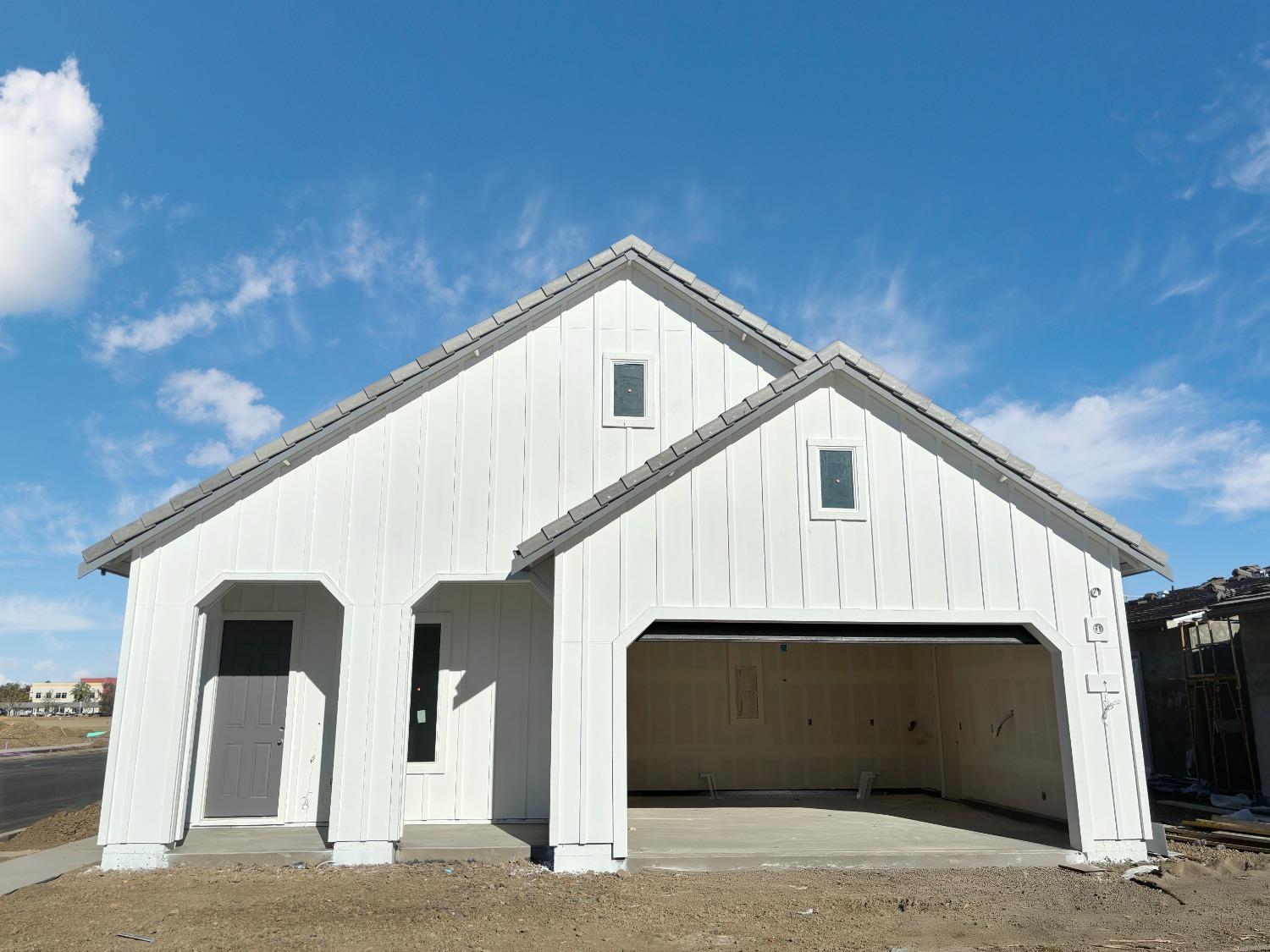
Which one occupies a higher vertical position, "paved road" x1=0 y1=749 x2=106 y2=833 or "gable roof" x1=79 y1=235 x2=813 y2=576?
"gable roof" x1=79 y1=235 x2=813 y2=576

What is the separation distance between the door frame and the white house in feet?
0.10

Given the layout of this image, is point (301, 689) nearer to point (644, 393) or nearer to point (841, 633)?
point (644, 393)

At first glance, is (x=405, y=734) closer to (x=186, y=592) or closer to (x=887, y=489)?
(x=186, y=592)

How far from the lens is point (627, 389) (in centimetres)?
1101

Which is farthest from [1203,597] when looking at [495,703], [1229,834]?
[495,703]

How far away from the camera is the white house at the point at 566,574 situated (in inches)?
352

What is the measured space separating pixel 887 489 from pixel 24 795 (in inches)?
739

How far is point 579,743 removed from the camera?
339 inches

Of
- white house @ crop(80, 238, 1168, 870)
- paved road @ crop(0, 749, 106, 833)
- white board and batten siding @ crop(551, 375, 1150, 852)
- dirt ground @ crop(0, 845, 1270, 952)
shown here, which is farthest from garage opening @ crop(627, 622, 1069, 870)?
paved road @ crop(0, 749, 106, 833)

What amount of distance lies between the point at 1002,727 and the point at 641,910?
21.2 ft

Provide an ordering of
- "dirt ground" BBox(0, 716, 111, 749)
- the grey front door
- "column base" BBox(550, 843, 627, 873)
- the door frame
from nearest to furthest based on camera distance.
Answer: "column base" BBox(550, 843, 627, 873), the door frame, the grey front door, "dirt ground" BBox(0, 716, 111, 749)

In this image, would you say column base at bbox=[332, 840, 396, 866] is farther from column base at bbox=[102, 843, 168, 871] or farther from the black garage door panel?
the black garage door panel

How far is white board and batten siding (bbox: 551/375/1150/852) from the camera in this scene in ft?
29.2

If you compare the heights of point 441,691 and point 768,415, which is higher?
point 768,415
